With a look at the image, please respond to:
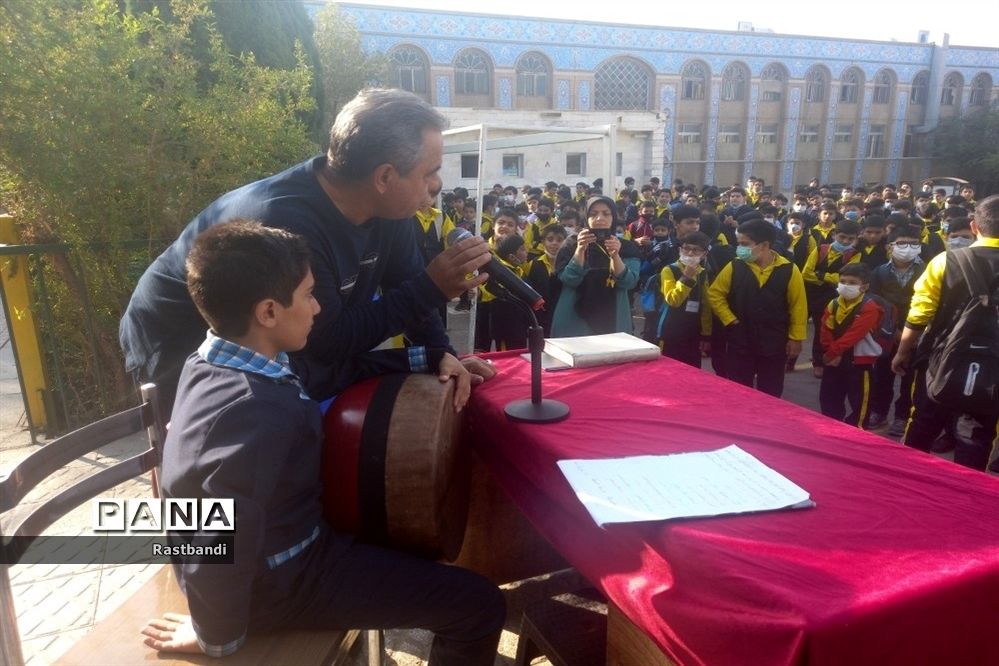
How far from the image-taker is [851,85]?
107 feet

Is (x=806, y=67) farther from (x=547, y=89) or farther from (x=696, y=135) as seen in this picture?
(x=547, y=89)

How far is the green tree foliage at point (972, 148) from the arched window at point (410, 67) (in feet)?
88.3

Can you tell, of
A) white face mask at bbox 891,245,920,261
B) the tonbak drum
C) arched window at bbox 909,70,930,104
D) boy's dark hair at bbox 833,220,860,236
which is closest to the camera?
the tonbak drum

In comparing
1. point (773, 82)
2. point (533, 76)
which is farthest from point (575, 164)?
point (773, 82)

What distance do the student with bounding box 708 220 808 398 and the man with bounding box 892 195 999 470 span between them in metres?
0.76

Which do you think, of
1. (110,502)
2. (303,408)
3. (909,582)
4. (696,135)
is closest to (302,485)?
(303,408)

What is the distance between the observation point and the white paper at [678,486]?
4.11 ft

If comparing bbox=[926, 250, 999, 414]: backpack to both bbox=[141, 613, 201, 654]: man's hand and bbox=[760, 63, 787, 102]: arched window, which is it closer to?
bbox=[141, 613, 201, 654]: man's hand

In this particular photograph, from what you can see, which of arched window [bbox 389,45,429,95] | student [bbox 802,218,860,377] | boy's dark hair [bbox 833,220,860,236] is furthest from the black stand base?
arched window [bbox 389,45,429,95]

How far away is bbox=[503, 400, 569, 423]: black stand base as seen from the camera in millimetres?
1773

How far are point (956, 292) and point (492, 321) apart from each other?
3386 millimetres

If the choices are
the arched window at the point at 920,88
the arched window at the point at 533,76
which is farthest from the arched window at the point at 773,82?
the arched window at the point at 533,76

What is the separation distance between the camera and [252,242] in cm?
145

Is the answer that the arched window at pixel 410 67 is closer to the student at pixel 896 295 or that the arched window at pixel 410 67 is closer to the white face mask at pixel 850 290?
the student at pixel 896 295
